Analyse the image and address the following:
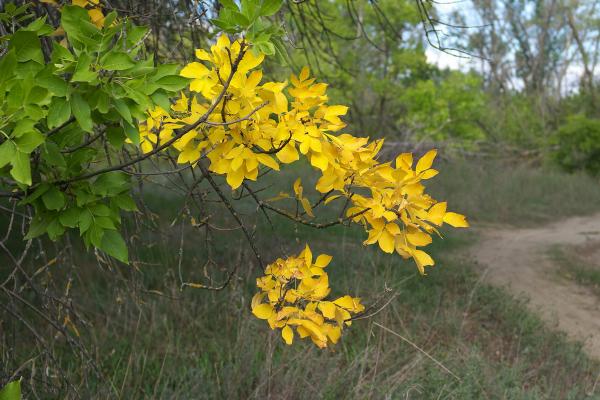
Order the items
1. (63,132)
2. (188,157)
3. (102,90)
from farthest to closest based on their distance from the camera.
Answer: (188,157) → (63,132) → (102,90)

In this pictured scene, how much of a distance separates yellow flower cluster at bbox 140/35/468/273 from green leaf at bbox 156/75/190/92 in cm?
10

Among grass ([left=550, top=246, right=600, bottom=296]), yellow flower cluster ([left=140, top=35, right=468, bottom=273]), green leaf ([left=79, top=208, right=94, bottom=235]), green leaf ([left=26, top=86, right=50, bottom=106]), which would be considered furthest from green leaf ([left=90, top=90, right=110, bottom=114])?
grass ([left=550, top=246, right=600, bottom=296])

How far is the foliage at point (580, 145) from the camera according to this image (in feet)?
43.3

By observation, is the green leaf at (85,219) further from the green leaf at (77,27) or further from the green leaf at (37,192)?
the green leaf at (77,27)

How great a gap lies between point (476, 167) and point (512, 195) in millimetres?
2858

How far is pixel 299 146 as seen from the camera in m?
1.51

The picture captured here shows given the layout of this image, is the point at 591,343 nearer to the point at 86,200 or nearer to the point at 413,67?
the point at 86,200

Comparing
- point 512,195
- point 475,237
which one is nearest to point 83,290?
point 475,237

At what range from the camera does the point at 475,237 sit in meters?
7.53

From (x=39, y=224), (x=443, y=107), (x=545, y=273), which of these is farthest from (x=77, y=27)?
(x=443, y=107)

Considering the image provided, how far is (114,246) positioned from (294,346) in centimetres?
210

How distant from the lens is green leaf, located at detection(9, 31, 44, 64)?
1.30 metres

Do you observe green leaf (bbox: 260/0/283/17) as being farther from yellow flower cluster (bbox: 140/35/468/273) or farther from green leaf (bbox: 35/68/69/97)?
green leaf (bbox: 35/68/69/97)

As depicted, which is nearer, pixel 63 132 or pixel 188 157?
pixel 63 132
